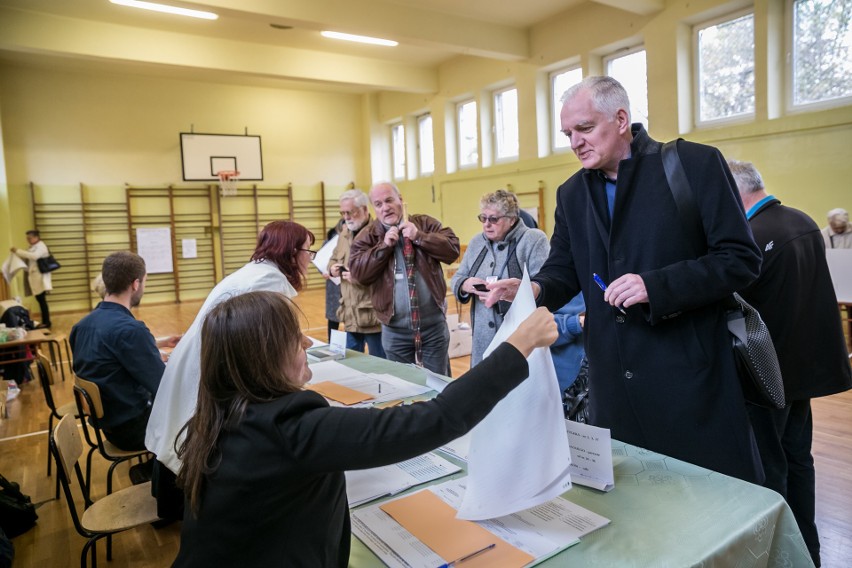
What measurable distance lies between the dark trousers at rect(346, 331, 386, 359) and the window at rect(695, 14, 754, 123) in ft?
17.8

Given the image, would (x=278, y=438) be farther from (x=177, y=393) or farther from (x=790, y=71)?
(x=790, y=71)

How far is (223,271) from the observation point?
39.7ft

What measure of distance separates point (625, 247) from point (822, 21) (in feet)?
20.1

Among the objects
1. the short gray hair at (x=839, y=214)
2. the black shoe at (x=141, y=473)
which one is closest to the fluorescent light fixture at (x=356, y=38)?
the short gray hair at (x=839, y=214)

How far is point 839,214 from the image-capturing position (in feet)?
17.7

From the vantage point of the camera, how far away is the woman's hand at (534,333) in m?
0.97

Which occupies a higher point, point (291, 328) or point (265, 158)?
point (265, 158)

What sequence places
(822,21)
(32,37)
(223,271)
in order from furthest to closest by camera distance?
(223,271) → (32,37) → (822,21)

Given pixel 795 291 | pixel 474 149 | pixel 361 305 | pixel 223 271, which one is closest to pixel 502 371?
pixel 795 291

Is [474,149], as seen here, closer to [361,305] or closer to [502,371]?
[361,305]

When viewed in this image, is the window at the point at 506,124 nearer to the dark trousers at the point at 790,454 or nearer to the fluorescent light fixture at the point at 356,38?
the fluorescent light fixture at the point at 356,38

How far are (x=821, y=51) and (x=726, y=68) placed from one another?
3.21ft

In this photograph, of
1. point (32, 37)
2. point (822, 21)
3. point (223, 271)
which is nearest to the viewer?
point (822, 21)

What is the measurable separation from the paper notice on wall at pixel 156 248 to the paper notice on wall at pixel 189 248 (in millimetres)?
259
